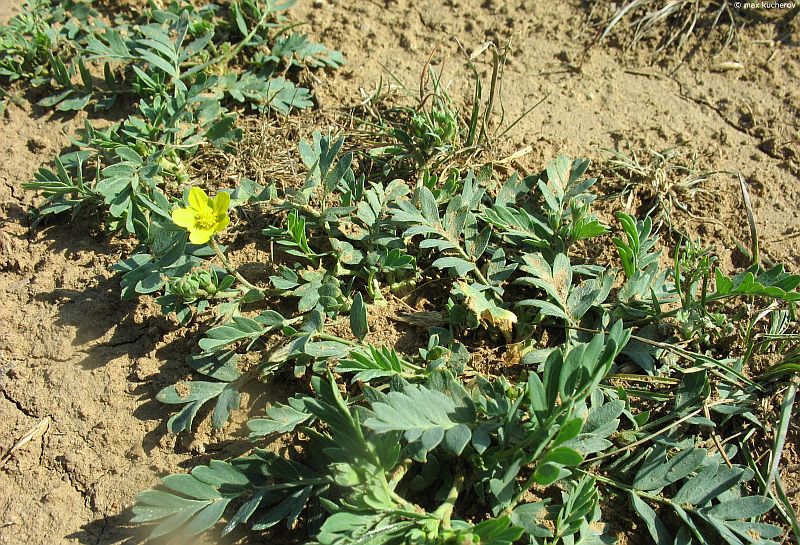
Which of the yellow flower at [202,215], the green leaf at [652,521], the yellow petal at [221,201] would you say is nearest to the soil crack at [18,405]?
the yellow flower at [202,215]

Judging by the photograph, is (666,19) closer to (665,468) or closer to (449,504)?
(665,468)

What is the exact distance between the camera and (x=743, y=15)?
3955 mm

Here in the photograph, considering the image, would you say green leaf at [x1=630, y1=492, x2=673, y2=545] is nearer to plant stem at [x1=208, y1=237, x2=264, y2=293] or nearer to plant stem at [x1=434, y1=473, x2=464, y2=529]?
plant stem at [x1=434, y1=473, x2=464, y2=529]

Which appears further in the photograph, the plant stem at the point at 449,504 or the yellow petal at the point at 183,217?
the yellow petal at the point at 183,217

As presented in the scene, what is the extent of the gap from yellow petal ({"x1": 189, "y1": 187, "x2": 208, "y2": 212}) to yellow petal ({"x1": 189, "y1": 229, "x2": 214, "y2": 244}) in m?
0.11

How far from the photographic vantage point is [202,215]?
2.64 meters

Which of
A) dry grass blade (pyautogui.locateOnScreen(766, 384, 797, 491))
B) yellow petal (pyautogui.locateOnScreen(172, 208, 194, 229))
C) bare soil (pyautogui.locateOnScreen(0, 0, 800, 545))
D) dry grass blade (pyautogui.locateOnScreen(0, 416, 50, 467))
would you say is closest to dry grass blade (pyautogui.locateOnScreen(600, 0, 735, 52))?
bare soil (pyautogui.locateOnScreen(0, 0, 800, 545))

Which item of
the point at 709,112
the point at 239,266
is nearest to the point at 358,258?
the point at 239,266

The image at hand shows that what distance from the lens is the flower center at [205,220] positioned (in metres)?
2.62

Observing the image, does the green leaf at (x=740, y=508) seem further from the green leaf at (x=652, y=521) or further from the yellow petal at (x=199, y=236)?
the yellow petal at (x=199, y=236)

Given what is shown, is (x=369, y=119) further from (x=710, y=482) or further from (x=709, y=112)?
(x=710, y=482)

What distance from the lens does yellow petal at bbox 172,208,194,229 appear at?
2.56 meters

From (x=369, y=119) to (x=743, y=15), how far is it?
235 centimetres

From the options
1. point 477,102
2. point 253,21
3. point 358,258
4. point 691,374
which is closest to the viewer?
point 691,374
